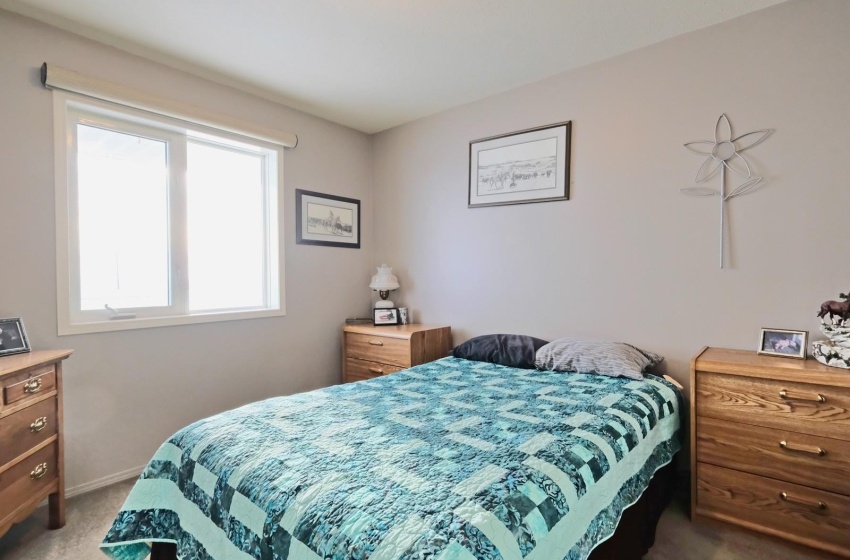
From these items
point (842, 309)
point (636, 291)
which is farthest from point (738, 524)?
point (636, 291)

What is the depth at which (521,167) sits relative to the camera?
2.90 metres

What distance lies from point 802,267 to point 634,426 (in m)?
1.24

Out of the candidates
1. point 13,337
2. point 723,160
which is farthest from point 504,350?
point 13,337

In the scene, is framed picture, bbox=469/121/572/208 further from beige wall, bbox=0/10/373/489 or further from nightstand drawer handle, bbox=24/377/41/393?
nightstand drawer handle, bbox=24/377/41/393

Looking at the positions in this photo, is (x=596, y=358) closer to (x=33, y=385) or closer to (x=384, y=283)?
(x=384, y=283)

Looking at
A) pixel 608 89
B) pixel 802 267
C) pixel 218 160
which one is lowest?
pixel 802 267

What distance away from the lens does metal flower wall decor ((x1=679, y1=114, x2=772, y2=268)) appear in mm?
2109

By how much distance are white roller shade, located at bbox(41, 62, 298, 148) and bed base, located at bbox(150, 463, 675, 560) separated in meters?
2.23

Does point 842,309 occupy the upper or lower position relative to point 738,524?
upper

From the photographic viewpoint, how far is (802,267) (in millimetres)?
1991

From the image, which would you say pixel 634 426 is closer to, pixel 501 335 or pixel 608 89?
pixel 501 335

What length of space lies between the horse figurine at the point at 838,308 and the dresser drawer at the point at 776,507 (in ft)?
2.40

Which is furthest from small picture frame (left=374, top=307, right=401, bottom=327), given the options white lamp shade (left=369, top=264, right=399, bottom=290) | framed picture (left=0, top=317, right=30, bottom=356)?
framed picture (left=0, top=317, right=30, bottom=356)

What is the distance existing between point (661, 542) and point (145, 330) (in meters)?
2.92
